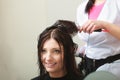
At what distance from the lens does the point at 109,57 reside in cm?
122

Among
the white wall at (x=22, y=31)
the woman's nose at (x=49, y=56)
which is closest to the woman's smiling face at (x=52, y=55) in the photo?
the woman's nose at (x=49, y=56)

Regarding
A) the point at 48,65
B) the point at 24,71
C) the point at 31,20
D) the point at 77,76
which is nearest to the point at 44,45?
the point at 48,65

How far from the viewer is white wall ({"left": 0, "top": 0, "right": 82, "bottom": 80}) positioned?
200cm

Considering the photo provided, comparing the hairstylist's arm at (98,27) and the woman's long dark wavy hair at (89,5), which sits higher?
the woman's long dark wavy hair at (89,5)

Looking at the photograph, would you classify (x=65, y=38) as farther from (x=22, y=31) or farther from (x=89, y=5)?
(x=22, y=31)

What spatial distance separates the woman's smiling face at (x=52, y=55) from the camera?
3.95 feet

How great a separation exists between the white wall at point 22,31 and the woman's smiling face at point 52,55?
0.71 m

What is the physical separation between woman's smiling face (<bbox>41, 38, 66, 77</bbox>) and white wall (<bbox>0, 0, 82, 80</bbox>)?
71 cm

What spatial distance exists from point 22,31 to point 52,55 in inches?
37.6

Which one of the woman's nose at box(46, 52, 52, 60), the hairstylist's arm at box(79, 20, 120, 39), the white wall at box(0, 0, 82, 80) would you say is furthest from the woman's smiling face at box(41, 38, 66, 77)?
the white wall at box(0, 0, 82, 80)

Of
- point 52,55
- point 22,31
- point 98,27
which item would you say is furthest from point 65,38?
point 22,31

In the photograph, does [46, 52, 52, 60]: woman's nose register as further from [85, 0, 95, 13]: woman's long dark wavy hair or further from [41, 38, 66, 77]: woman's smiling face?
[85, 0, 95, 13]: woman's long dark wavy hair

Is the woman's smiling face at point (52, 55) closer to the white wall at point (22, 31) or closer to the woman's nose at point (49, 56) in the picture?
the woman's nose at point (49, 56)

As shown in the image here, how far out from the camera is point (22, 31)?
83.1 inches
